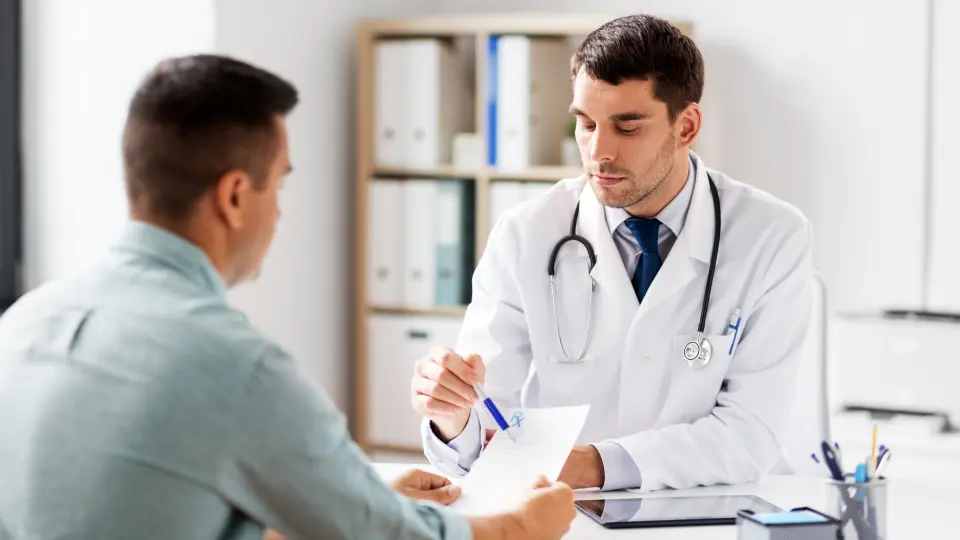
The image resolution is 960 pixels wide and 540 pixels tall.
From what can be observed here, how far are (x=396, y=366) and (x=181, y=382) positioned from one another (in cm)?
267

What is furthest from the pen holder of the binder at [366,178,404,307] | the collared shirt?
the binder at [366,178,404,307]

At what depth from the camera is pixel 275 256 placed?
342cm

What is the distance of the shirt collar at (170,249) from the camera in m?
1.11

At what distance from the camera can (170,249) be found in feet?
3.64

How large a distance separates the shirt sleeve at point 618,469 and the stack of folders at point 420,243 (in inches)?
75.8

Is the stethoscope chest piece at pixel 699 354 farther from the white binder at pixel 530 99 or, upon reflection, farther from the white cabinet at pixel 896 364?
the white binder at pixel 530 99

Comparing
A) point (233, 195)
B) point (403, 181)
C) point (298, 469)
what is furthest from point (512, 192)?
point (298, 469)

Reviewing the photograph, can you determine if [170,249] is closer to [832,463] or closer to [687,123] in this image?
[832,463]

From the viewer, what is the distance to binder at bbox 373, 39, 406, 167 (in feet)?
11.8

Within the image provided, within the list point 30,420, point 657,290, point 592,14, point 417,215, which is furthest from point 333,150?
point 30,420

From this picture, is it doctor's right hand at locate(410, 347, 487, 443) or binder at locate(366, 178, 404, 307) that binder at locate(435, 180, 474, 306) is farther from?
doctor's right hand at locate(410, 347, 487, 443)

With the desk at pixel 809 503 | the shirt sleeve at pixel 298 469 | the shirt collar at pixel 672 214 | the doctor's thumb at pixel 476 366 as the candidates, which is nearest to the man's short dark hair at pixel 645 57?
the shirt collar at pixel 672 214

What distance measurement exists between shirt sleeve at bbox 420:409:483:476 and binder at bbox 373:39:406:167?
1959 mm

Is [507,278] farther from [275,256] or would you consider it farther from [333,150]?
[333,150]
